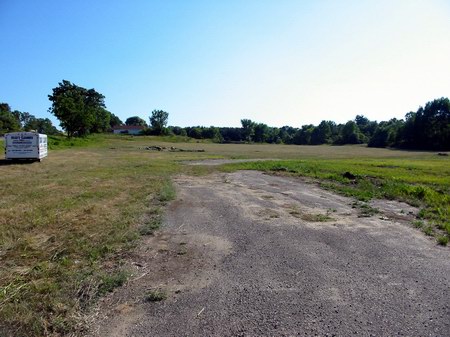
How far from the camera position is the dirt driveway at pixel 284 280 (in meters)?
3.81

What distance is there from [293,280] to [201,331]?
1.84m

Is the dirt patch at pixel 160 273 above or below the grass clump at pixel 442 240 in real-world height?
below

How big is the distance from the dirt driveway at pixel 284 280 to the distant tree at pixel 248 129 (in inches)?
5761

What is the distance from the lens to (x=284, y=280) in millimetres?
4969

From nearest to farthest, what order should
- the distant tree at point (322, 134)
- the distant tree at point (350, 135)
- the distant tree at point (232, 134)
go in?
the distant tree at point (350, 135) < the distant tree at point (322, 134) < the distant tree at point (232, 134)

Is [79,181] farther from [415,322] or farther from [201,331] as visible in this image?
[415,322]

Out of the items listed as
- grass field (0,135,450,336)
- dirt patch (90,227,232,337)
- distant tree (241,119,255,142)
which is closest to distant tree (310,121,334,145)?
distant tree (241,119,255,142)

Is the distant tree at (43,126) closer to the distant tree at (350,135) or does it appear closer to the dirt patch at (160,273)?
the distant tree at (350,135)

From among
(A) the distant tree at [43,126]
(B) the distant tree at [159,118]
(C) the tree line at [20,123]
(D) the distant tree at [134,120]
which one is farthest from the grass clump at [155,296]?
(D) the distant tree at [134,120]

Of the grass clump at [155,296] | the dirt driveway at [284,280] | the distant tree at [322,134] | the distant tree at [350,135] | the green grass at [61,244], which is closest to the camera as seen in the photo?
the dirt driveway at [284,280]

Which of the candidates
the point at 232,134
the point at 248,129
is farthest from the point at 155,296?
the point at 232,134

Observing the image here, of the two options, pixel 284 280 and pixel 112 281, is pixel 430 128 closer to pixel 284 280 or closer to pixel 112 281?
pixel 284 280

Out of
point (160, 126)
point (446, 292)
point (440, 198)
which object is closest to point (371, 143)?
point (160, 126)

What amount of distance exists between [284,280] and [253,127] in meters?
152
